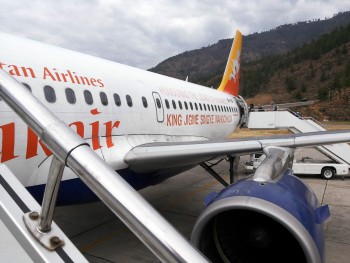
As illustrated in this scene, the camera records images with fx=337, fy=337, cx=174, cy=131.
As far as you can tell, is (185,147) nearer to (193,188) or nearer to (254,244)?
(254,244)

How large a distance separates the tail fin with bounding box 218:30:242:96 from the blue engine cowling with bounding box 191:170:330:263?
11.9m

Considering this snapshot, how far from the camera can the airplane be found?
3680 millimetres

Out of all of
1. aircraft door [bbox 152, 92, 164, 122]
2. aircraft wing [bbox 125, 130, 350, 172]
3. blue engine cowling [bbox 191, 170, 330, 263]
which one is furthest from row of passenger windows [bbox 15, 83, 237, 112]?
blue engine cowling [bbox 191, 170, 330, 263]

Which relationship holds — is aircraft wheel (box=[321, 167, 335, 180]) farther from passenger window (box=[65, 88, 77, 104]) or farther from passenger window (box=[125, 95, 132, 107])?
passenger window (box=[65, 88, 77, 104])

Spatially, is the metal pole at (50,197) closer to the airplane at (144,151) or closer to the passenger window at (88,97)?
the airplane at (144,151)

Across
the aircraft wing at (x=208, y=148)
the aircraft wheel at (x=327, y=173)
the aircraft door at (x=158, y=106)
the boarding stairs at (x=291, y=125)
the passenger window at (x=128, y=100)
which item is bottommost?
the aircraft wheel at (x=327, y=173)

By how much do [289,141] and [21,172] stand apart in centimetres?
392

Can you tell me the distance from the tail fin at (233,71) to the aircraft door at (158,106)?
8723mm

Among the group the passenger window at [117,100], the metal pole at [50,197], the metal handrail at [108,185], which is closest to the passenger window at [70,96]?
the passenger window at [117,100]

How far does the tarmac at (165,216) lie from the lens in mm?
6336

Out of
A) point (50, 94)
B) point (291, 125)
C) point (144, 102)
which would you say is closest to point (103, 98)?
point (50, 94)

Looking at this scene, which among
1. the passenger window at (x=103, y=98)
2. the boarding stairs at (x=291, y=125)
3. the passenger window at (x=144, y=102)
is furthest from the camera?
the boarding stairs at (x=291, y=125)

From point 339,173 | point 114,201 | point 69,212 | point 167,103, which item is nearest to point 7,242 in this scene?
point 114,201

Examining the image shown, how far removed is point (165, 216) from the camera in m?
8.60
